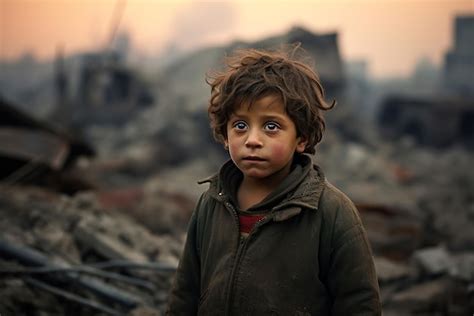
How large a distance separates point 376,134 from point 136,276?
16037 millimetres

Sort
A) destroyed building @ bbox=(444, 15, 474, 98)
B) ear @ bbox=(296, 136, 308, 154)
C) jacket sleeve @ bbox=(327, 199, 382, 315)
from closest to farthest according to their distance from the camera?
jacket sleeve @ bbox=(327, 199, 382, 315)
ear @ bbox=(296, 136, 308, 154)
destroyed building @ bbox=(444, 15, 474, 98)

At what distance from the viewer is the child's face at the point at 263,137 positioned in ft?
6.23

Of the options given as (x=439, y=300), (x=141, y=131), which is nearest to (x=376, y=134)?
(x=141, y=131)

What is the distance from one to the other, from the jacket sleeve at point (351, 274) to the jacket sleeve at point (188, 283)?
23.2 inches

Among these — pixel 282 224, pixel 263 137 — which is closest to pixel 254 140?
pixel 263 137

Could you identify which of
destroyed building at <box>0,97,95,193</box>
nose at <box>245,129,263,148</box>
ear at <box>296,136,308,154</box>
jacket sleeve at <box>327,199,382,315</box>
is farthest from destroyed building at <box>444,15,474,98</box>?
nose at <box>245,129,263,148</box>

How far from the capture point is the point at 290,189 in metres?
1.96

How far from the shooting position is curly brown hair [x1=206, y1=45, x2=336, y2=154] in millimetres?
1908

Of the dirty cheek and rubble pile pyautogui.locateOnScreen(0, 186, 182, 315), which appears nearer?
the dirty cheek

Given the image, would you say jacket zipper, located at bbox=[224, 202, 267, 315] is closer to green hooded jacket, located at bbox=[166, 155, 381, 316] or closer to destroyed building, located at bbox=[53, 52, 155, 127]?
green hooded jacket, located at bbox=[166, 155, 381, 316]

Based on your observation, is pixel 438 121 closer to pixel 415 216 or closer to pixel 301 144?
pixel 415 216

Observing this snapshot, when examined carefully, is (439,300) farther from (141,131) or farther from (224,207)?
(141,131)

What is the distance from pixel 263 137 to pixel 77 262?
2788 millimetres

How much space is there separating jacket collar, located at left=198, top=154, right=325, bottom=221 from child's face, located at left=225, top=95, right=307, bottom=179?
0.29 feet
